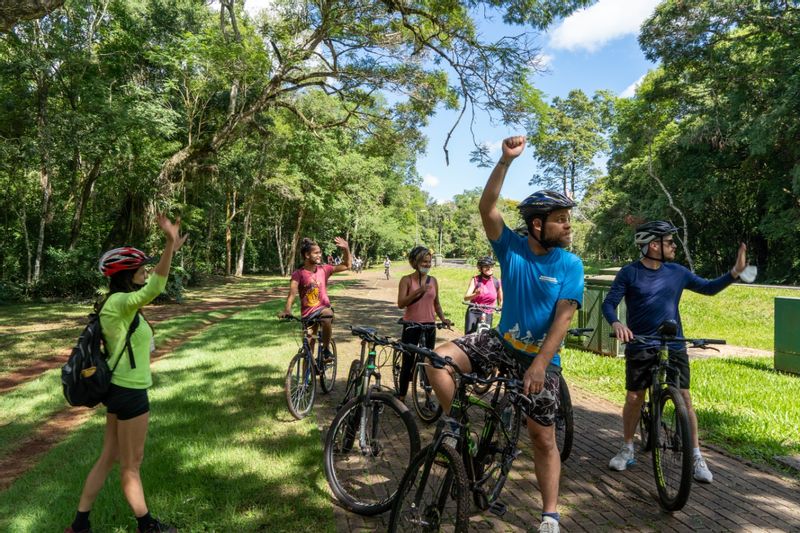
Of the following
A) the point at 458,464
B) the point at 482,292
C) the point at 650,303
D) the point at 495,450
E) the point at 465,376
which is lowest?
Result: the point at 495,450

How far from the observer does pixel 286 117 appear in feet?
87.8

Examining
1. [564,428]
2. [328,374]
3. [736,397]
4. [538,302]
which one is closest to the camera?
[538,302]

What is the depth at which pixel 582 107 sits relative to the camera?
51562 mm

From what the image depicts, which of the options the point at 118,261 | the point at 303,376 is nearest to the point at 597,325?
the point at 303,376

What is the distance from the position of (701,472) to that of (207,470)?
423cm

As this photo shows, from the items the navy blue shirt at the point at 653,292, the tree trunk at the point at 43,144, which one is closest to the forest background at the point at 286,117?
the tree trunk at the point at 43,144

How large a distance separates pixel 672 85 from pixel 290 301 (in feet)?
81.4

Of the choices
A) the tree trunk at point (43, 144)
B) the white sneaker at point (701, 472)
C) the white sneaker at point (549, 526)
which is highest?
the tree trunk at point (43, 144)

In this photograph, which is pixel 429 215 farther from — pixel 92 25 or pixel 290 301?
pixel 290 301

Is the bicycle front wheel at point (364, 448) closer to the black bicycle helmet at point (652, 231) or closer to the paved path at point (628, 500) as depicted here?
the paved path at point (628, 500)

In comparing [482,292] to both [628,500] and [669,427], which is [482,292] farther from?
[628,500]

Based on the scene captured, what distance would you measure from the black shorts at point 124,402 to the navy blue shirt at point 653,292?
12.0ft

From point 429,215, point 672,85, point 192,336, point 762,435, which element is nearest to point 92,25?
point 192,336

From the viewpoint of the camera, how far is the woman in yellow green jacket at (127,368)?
9.21 ft
